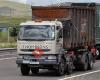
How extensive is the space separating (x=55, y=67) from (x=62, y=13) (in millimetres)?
2885

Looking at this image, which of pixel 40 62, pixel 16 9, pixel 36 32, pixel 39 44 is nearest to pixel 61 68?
pixel 40 62

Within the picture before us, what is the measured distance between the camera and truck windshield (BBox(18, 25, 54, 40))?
22.0 m

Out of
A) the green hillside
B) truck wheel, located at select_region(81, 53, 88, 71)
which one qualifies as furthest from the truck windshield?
the green hillside

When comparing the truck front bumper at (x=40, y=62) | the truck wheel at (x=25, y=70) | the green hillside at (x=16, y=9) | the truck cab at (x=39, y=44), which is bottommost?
the truck wheel at (x=25, y=70)

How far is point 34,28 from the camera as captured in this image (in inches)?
874

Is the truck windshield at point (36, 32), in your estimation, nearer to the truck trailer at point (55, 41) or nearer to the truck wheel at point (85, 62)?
the truck trailer at point (55, 41)

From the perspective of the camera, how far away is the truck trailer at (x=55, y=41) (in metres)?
22.0

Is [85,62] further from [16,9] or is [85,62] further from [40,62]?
[16,9]

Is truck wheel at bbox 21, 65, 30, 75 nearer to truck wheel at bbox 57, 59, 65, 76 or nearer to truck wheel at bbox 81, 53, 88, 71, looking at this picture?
truck wheel at bbox 57, 59, 65, 76

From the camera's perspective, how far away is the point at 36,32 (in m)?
22.1

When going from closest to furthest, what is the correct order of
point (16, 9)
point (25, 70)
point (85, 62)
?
point (25, 70) → point (85, 62) → point (16, 9)

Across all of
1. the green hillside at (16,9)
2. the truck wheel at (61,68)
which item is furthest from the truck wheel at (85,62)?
the green hillside at (16,9)

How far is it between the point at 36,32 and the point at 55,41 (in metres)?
0.86

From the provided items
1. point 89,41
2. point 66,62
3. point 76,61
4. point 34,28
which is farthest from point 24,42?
point 89,41
